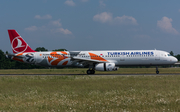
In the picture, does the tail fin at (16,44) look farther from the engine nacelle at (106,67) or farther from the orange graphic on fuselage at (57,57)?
the engine nacelle at (106,67)

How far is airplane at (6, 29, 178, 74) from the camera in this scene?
34.7 m

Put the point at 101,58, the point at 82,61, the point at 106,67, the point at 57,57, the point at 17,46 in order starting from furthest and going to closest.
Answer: the point at 17,46 → the point at 57,57 → the point at 101,58 → the point at 82,61 → the point at 106,67

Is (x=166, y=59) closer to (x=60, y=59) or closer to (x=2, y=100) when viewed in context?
(x=60, y=59)

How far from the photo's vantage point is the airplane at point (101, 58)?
34.7m

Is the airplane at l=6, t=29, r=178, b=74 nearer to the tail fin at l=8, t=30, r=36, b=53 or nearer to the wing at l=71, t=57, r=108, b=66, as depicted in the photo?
the wing at l=71, t=57, r=108, b=66

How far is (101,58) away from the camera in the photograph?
35.5 meters

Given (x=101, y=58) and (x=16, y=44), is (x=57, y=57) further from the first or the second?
(x=16, y=44)

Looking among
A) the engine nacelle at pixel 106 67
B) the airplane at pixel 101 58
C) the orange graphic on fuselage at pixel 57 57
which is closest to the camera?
the engine nacelle at pixel 106 67

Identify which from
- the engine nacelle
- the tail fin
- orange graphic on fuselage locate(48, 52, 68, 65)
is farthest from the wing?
the tail fin

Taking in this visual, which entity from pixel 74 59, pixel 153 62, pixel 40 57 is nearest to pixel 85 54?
pixel 74 59

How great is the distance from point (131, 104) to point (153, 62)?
26.6 metres

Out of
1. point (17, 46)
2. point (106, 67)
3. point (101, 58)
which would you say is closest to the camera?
point (106, 67)

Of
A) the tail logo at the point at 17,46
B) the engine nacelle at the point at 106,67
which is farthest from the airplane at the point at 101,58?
the tail logo at the point at 17,46

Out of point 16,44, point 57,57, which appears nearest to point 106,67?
point 57,57
